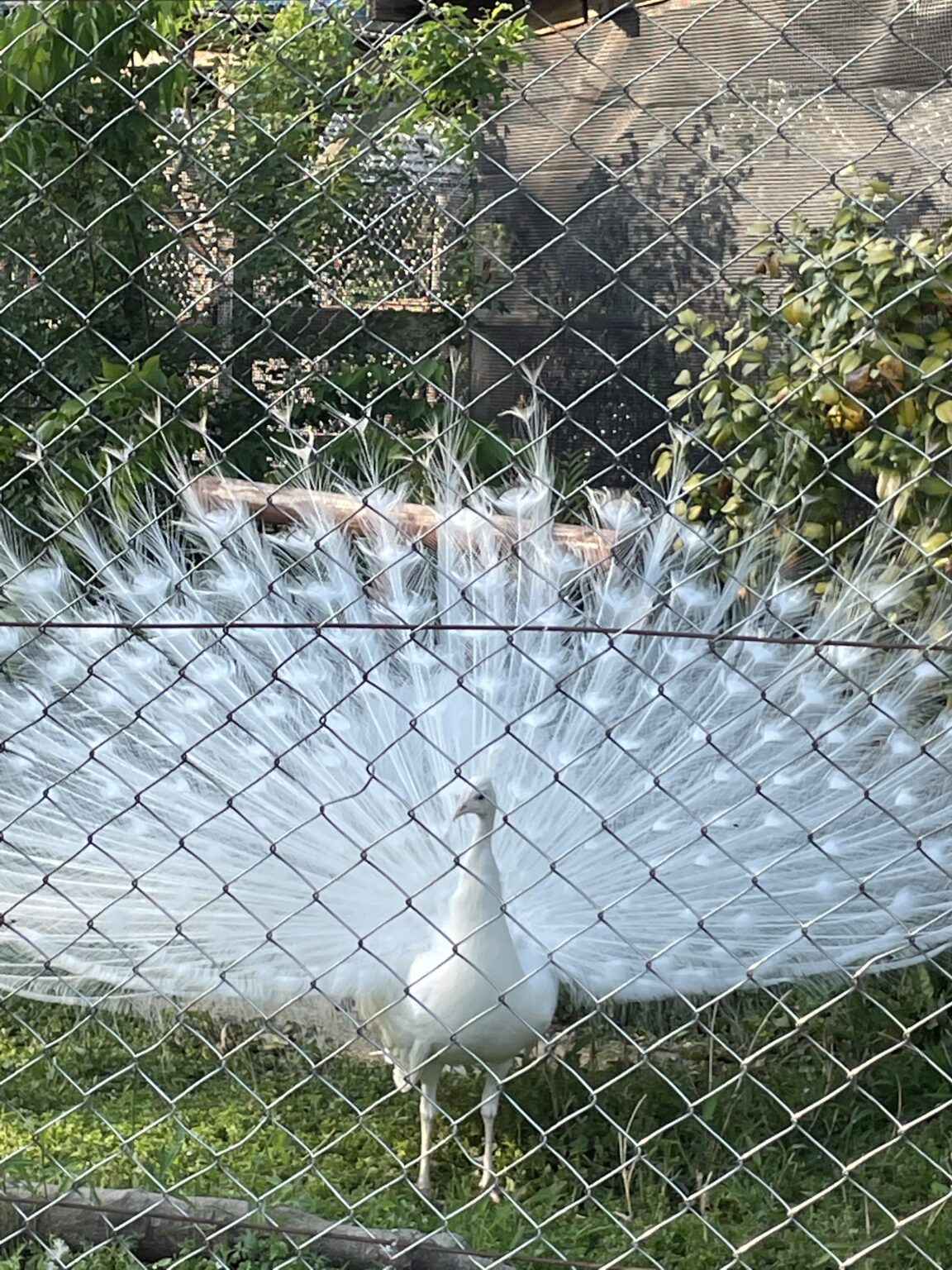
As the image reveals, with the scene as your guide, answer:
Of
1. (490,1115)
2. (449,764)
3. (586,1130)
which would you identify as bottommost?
(586,1130)

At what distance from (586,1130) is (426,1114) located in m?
0.37

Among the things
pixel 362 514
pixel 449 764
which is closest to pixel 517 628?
pixel 449 764

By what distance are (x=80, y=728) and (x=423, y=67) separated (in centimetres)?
292

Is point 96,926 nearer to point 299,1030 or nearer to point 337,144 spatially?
point 299,1030

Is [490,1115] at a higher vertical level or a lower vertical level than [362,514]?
lower

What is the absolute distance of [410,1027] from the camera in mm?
2725

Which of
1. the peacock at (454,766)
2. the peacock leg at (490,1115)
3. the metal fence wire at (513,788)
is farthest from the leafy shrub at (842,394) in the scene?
the peacock leg at (490,1115)

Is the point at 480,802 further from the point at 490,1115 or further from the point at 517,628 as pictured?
the point at 517,628

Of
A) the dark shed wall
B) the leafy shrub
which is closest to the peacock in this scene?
the leafy shrub

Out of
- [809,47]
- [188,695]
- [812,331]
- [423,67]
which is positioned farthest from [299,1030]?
[423,67]

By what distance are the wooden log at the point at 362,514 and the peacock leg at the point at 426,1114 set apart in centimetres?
107

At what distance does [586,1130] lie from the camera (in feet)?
9.77

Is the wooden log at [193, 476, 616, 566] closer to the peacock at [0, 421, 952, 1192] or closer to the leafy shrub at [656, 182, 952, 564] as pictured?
the peacock at [0, 421, 952, 1192]

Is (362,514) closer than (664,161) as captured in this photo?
Yes
